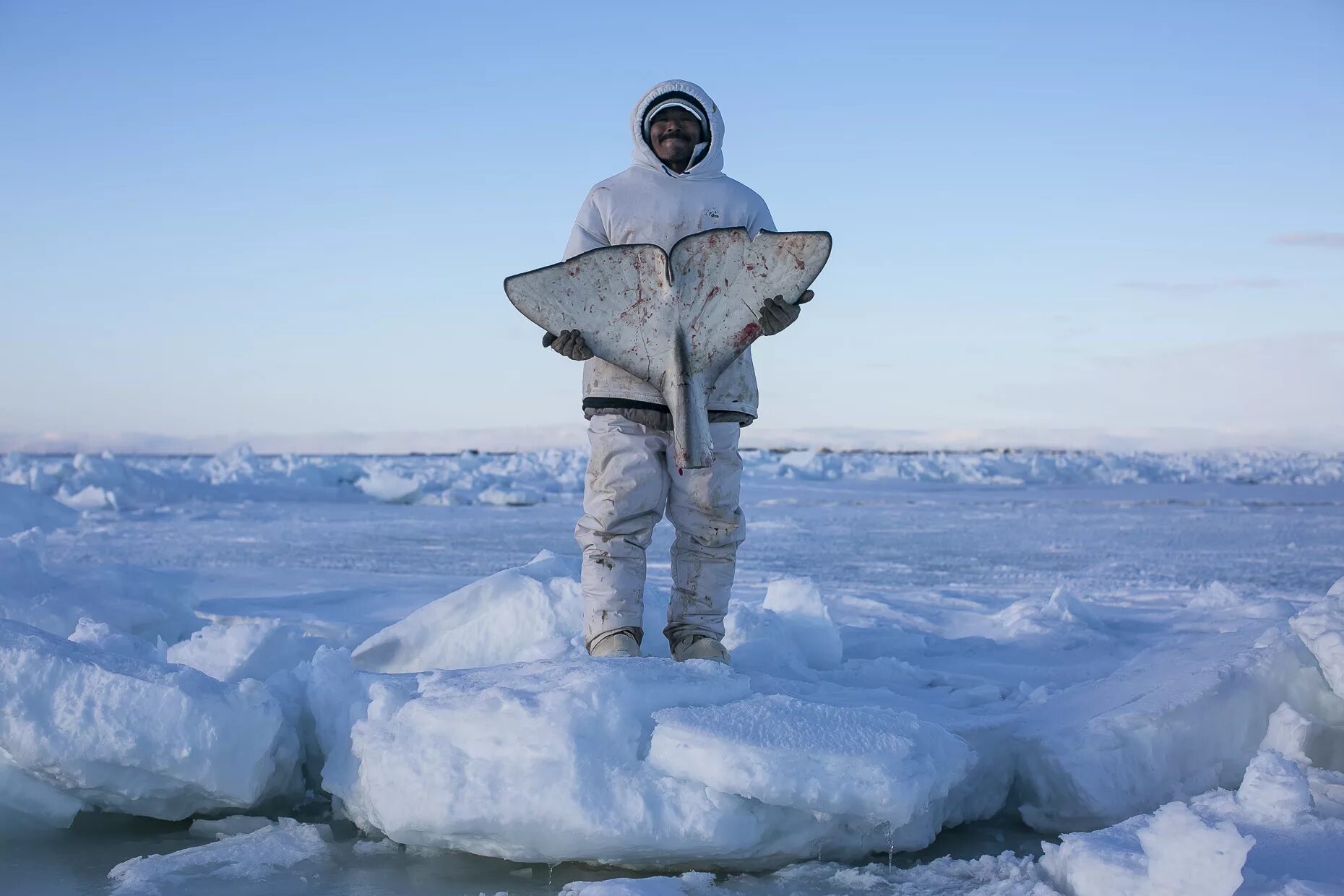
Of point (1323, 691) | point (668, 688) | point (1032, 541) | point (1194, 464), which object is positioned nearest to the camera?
point (668, 688)

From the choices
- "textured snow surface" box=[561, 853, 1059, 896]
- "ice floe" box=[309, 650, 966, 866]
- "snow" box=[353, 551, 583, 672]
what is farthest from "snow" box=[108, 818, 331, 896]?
"snow" box=[353, 551, 583, 672]

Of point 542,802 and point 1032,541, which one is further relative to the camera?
point 1032,541

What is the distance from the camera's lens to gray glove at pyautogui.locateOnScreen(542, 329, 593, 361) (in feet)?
8.61

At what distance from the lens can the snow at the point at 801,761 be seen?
6.34 ft

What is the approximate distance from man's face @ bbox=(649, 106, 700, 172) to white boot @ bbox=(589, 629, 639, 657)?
4.16 ft

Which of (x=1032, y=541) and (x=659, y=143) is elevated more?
(x=659, y=143)

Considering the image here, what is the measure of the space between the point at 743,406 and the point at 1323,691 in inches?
67.9

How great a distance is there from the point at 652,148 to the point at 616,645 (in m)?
1.34

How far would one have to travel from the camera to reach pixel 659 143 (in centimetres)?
281

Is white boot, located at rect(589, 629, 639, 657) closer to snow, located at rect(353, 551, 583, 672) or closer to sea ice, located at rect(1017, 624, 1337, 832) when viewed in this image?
snow, located at rect(353, 551, 583, 672)

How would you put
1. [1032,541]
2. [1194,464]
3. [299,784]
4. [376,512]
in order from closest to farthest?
[299,784] < [1032,541] < [376,512] < [1194,464]

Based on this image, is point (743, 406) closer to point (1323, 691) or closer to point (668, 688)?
point (668, 688)

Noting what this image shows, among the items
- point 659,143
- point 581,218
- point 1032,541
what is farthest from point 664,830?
point 1032,541

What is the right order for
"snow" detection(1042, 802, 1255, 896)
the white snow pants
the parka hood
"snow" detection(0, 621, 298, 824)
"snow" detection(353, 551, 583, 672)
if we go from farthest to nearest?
1. "snow" detection(353, 551, 583, 672)
2. the parka hood
3. the white snow pants
4. "snow" detection(0, 621, 298, 824)
5. "snow" detection(1042, 802, 1255, 896)
